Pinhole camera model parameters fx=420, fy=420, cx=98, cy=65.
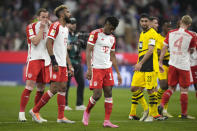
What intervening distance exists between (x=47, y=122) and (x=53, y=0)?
55.0 feet

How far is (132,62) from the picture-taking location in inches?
836

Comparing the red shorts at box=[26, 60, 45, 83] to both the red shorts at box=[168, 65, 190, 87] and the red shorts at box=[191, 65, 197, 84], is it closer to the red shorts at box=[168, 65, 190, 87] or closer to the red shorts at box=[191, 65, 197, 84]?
the red shorts at box=[168, 65, 190, 87]

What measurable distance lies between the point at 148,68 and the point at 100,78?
172 cm

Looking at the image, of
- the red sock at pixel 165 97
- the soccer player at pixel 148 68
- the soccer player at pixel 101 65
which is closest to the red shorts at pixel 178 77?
the red sock at pixel 165 97

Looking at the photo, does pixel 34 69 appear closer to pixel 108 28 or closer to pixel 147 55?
pixel 108 28

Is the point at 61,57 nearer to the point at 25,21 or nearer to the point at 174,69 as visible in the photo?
the point at 174,69

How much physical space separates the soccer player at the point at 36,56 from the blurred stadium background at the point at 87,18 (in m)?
11.1

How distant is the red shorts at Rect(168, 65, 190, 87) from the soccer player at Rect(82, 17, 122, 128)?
207 centimetres

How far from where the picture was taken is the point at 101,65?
927 cm

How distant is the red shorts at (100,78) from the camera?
9156 mm

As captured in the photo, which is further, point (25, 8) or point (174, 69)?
point (25, 8)

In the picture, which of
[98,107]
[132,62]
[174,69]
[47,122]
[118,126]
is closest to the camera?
[118,126]

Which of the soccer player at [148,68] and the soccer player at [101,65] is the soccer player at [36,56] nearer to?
the soccer player at [101,65]

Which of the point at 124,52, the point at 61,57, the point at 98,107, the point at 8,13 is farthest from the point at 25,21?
the point at 61,57
